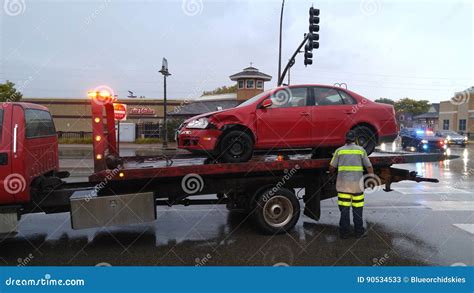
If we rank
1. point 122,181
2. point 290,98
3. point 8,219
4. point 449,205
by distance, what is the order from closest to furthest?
point 8,219 → point 122,181 → point 290,98 → point 449,205

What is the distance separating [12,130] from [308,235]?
4566 mm

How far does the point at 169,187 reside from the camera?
552cm

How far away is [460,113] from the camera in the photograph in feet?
162

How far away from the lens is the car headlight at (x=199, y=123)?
18.6 ft

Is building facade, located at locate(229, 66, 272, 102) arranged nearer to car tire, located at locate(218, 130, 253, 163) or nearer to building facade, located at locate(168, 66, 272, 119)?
building facade, located at locate(168, 66, 272, 119)

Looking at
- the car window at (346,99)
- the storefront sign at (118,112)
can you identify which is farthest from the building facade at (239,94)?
the car window at (346,99)

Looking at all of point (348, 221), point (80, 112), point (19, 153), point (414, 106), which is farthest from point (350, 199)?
point (414, 106)

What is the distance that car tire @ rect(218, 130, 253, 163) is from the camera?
5633 mm

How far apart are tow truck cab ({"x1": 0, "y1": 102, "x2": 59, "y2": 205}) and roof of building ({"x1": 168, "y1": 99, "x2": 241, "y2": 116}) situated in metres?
25.2

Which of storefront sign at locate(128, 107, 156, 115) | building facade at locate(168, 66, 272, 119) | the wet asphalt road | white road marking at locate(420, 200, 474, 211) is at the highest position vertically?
building facade at locate(168, 66, 272, 119)

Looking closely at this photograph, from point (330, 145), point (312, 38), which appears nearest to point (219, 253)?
point (330, 145)

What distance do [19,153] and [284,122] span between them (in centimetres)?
390

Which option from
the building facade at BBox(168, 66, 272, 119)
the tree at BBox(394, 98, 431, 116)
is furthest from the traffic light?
the tree at BBox(394, 98, 431, 116)

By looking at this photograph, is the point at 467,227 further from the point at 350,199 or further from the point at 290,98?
the point at 290,98
